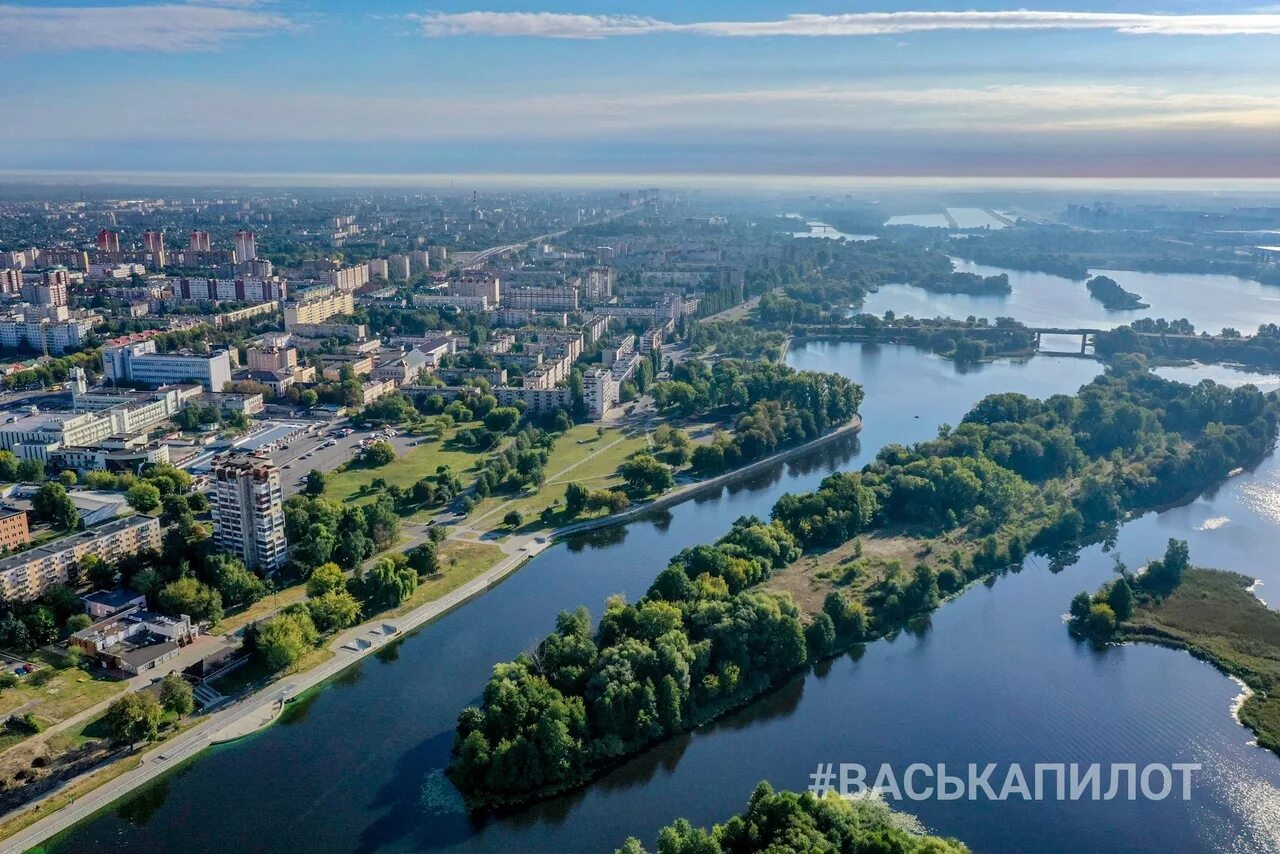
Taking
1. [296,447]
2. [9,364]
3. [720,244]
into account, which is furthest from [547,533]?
[720,244]

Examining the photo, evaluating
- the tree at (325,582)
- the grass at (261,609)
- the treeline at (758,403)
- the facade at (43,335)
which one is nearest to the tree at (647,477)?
the treeline at (758,403)

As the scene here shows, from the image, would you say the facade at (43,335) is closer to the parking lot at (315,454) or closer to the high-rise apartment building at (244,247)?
the parking lot at (315,454)

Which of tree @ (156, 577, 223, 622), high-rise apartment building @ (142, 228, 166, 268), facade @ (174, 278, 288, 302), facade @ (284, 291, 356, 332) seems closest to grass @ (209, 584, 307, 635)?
tree @ (156, 577, 223, 622)

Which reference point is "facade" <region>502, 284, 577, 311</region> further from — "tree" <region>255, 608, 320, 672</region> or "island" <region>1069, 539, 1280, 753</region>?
"tree" <region>255, 608, 320, 672</region>

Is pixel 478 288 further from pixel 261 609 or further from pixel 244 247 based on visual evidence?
pixel 261 609

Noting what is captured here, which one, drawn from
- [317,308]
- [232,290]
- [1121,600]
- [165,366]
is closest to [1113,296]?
[317,308]

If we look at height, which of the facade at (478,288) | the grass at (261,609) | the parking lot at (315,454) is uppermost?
the facade at (478,288)
